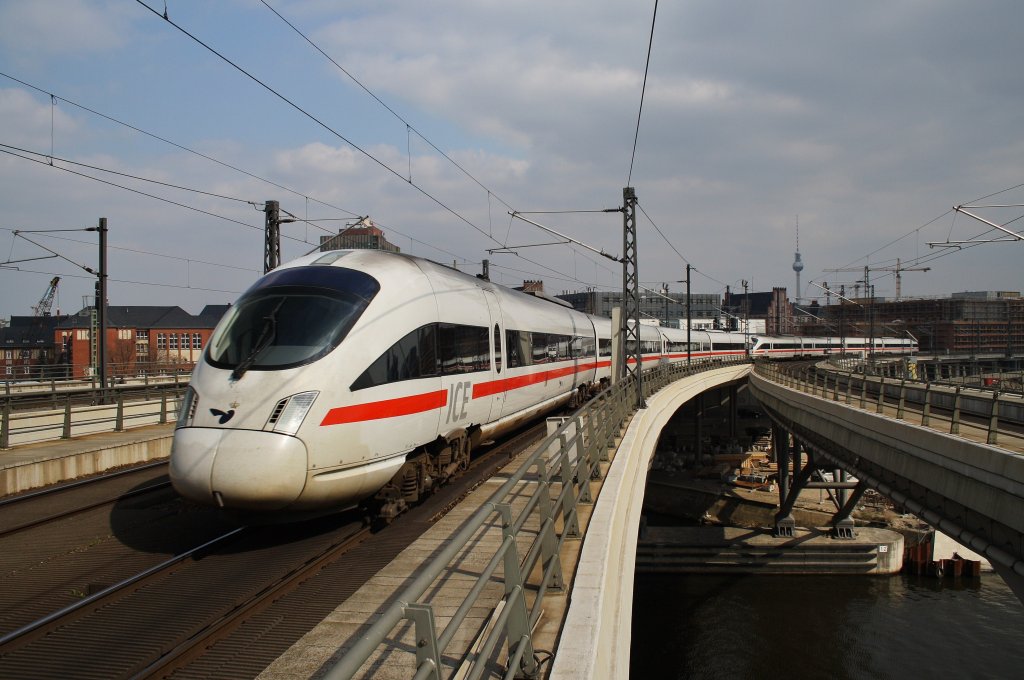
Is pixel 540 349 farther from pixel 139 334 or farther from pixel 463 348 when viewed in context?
pixel 139 334

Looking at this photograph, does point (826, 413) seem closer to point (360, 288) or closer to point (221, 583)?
point (360, 288)

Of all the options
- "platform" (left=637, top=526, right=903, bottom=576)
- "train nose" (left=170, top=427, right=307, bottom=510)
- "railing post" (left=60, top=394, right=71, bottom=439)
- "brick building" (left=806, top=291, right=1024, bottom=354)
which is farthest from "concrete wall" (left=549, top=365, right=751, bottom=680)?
"brick building" (left=806, top=291, right=1024, bottom=354)

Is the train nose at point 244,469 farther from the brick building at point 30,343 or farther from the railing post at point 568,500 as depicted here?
the brick building at point 30,343

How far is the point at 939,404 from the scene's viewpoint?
65.8 feet

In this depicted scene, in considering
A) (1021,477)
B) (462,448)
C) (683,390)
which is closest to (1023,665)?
(683,390)

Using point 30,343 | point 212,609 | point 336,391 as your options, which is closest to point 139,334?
point 30,343

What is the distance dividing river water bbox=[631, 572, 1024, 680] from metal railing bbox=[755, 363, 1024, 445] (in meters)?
9.95

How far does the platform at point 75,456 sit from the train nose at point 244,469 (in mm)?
6496

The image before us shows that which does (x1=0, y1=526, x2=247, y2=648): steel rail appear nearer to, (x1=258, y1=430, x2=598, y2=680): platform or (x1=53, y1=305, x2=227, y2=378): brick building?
(x1=258, y1=430, x2=598, y2=680): platform

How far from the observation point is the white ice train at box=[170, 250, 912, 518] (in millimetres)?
7207

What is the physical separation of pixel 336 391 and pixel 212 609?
2515 millimetres

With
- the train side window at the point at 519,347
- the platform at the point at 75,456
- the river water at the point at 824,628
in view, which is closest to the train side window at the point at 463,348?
the train side window at the point at 519,347

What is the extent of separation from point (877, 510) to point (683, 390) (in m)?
22.7

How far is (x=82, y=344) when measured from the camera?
257 ft
